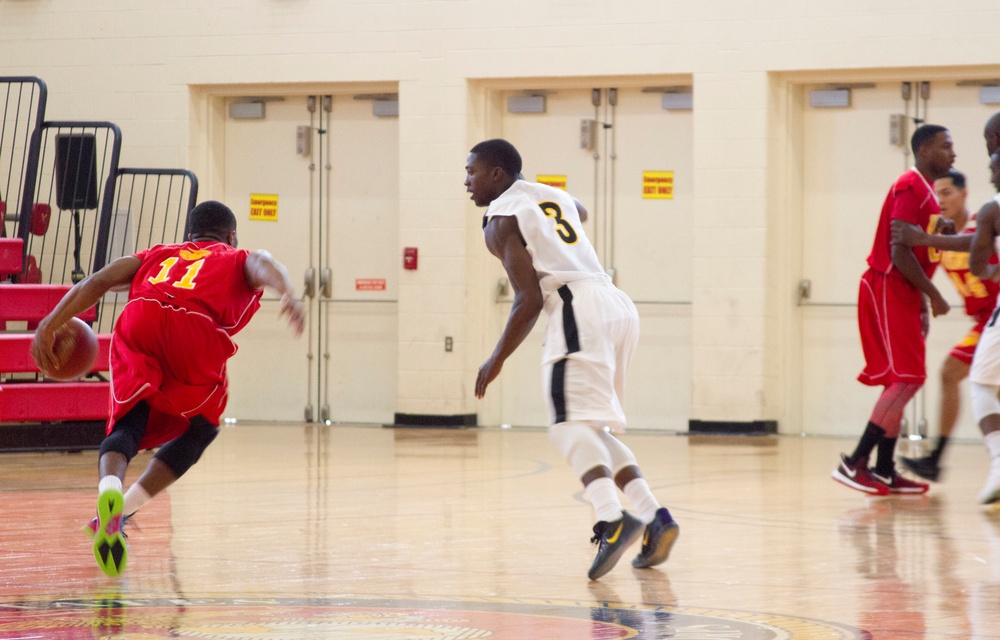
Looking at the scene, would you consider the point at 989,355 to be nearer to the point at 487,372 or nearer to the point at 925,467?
the point at 925,467

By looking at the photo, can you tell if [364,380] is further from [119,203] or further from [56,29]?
[56,29]

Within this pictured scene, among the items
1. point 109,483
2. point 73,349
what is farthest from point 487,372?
point 73,349

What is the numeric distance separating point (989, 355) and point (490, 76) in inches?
252

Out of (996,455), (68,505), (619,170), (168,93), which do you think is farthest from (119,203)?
(996,455)

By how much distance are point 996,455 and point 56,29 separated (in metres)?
9.56

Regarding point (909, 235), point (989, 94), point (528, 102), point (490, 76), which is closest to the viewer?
point (909, 235)

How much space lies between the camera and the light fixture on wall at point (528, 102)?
12344 mm

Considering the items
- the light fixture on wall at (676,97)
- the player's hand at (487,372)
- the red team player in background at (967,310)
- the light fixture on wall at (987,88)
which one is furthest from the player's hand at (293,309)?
the light fixture on wall at (987,88)

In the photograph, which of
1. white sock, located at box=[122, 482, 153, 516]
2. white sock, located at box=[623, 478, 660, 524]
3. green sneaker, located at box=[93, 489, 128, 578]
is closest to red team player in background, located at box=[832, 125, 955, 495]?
white sock, located at box=[623, 478, 660, 524]

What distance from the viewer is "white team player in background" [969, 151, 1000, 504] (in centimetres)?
644

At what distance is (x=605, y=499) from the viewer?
4758 millimetres

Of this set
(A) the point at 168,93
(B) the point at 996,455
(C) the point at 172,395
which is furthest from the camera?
(A) the point at 168,93

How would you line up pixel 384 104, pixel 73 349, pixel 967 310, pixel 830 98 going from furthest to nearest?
pixel 384 104
pixel 830 98
pixel 967 310
pixel 73 349

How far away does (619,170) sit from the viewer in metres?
12.2
